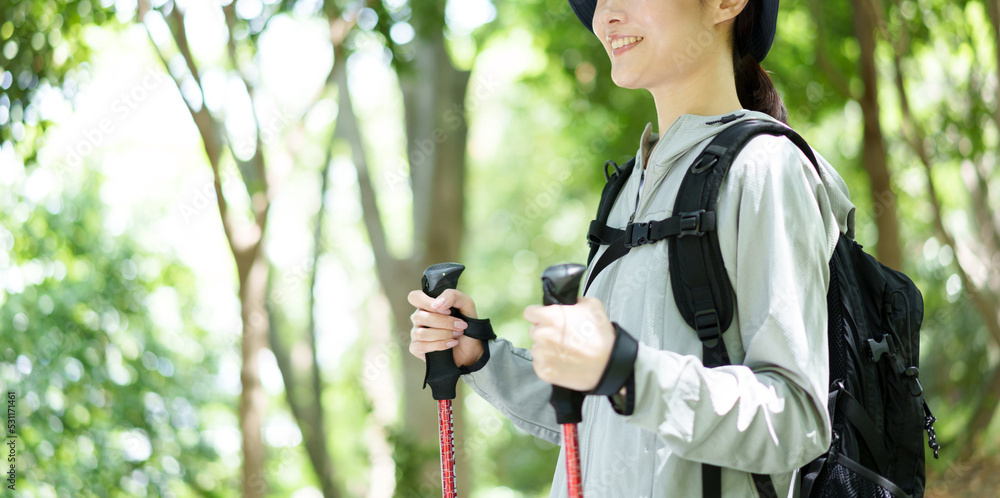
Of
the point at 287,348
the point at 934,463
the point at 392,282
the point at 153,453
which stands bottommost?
the point at 934,463

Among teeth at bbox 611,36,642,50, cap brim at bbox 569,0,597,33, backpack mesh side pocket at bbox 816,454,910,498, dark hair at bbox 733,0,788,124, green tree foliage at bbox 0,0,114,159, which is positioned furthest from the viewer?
green tree foliage at bbox 0,0,114,159

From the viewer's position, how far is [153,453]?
263 inches

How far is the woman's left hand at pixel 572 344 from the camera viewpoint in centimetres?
110

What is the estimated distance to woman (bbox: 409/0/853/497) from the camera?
3.70ft

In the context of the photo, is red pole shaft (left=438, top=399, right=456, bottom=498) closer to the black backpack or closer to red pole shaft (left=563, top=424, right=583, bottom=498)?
red pole shaft (left=563, top=424, right=583, bottom=498)

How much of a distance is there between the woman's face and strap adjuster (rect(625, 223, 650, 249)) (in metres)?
0.28

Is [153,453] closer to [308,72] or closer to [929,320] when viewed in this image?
[308,72]

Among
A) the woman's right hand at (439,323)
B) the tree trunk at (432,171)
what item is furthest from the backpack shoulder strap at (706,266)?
the tree trunk at (432,171)

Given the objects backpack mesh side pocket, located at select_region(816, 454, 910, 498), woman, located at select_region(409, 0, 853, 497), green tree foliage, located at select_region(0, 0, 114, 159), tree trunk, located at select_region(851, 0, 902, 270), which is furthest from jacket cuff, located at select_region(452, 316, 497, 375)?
tree trunk, located at select_region(851, 0, 902, 270)

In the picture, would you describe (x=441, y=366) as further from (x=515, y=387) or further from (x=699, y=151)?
(x=699, y=151)

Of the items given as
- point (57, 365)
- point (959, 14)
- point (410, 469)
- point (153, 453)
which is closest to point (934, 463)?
point (959, 14)

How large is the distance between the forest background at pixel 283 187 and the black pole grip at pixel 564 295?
2.97 metres

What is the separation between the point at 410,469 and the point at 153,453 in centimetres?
252

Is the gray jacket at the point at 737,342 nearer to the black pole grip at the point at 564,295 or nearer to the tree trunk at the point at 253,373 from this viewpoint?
the black pole grip at the point at 564,295
